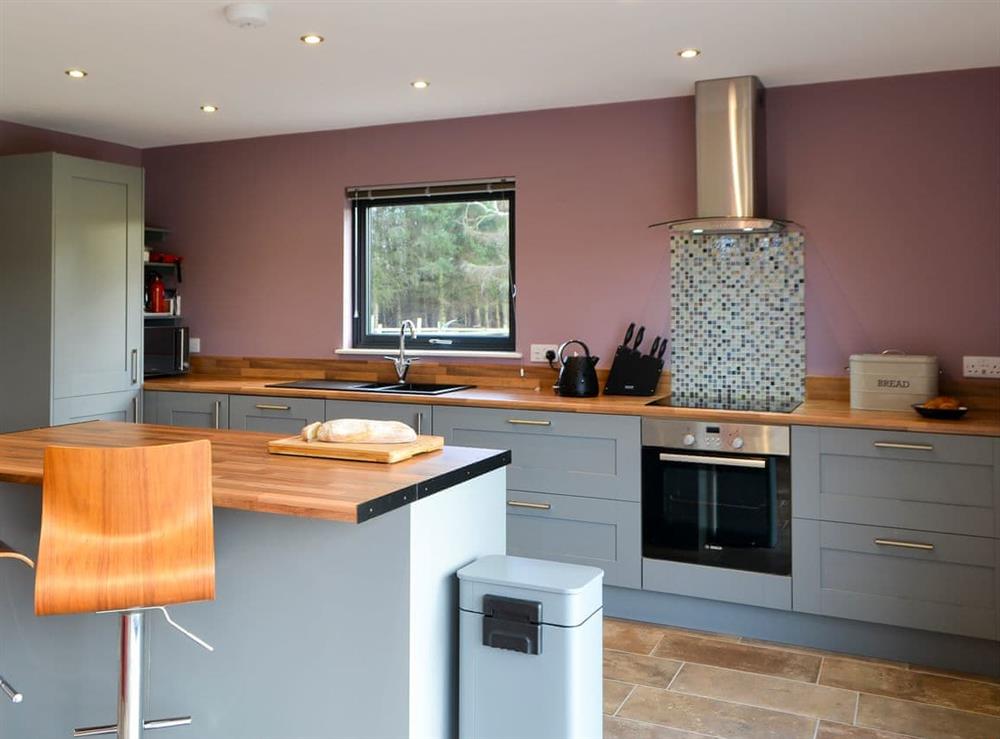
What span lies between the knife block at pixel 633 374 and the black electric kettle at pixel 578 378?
0.13m

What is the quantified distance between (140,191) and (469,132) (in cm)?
179

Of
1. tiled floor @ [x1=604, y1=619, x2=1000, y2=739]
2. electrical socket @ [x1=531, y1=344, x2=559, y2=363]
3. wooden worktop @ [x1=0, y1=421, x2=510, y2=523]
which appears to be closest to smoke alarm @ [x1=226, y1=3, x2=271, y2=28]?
wooden worktop @ [x1=0, y1=421, x2=510, y2=523]

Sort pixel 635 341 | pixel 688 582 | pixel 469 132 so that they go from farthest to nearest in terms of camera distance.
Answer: pixel 469 132, pixel 635 341, pixel 688 582

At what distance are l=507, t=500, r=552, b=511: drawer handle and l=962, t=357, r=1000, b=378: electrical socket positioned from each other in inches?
70.6

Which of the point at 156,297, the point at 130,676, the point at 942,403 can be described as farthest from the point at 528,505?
the point at 156,297

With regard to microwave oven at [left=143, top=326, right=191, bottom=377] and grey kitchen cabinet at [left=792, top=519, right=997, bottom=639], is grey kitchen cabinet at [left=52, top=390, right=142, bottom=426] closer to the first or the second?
microwave oven at [left=143, top=326, right=191, bottom=377]

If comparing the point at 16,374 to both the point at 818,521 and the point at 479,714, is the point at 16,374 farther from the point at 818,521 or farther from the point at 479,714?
the point at 818,521

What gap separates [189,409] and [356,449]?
2579 millimetres

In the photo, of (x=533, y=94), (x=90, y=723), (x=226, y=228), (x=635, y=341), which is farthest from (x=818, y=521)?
(x=226, y=228)

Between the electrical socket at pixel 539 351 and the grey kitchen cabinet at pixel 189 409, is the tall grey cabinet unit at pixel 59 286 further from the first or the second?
the electrical socket at pixel 539 351

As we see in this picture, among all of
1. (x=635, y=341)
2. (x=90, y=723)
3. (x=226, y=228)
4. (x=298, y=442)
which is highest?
(x=226, y=228)

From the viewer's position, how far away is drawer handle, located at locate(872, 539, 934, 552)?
3.16m

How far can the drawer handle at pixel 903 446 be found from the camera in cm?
312

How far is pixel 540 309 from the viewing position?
444 cm
